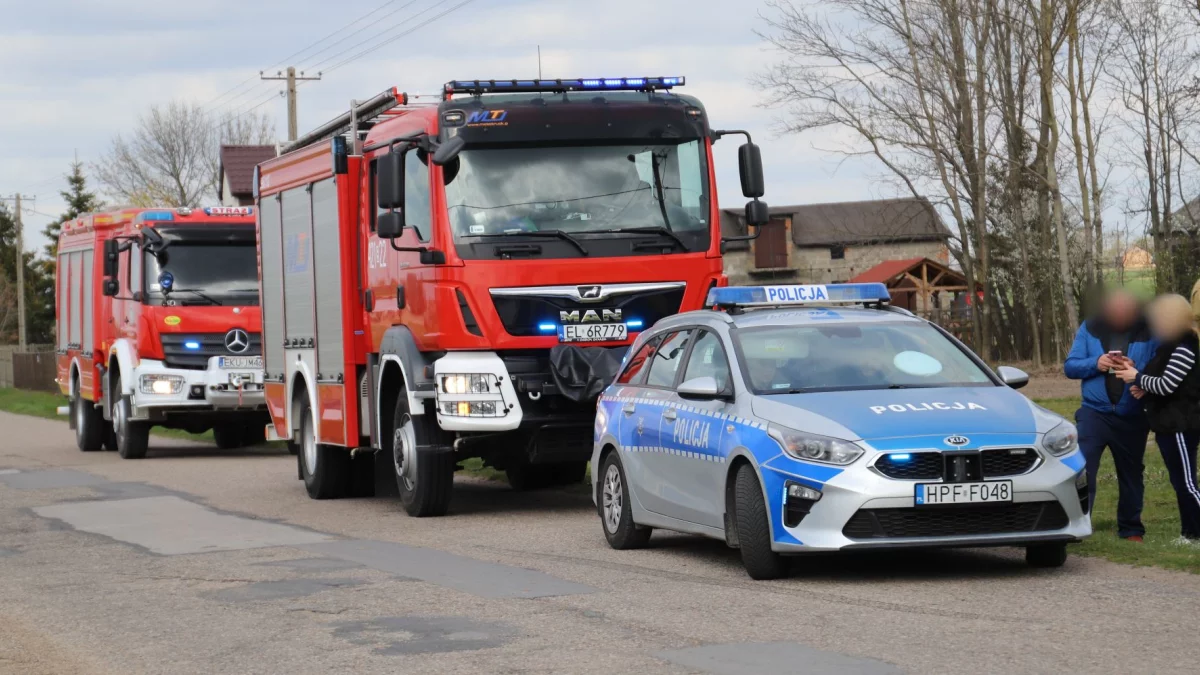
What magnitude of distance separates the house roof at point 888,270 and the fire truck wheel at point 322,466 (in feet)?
199

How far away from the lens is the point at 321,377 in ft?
54.5

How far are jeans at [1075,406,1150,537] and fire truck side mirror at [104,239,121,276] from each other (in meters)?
17.1

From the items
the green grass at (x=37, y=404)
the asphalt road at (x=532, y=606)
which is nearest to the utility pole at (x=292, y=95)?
the green grass at (x=37, y=404)

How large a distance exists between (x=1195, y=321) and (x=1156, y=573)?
1747 millimetres

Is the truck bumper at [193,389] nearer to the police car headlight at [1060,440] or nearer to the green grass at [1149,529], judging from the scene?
the green grass at [1149,529]

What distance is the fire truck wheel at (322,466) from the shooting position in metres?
17.0

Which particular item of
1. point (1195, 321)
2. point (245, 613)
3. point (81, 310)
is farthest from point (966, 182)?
point (245, 613)

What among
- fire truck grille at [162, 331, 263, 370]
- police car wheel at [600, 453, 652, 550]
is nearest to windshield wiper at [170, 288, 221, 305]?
fire truck grille at [162, 331, 263, 370]

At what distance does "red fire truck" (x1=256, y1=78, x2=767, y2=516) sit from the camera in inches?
544

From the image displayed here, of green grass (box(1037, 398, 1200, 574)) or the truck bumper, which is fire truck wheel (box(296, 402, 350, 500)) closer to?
the truck bumper

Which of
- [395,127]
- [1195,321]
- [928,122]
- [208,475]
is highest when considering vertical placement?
[928,122]

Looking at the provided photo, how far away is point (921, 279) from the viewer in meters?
82.2

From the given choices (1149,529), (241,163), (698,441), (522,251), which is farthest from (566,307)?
(241,163)

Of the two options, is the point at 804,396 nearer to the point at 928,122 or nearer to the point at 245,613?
the point at 245,613
